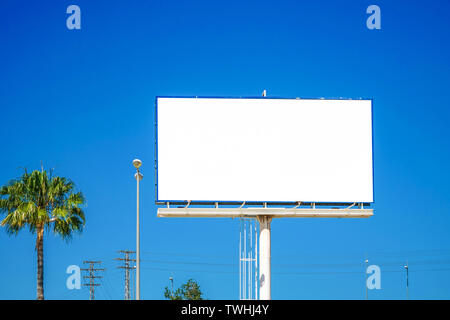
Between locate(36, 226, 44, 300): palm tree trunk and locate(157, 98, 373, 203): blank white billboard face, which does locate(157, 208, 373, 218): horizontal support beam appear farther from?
locate(36, 226, 44, 300): palm tree trunk

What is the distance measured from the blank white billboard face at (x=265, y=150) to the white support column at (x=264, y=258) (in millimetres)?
1207

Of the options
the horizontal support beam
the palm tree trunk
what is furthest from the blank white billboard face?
the palm tree trunk

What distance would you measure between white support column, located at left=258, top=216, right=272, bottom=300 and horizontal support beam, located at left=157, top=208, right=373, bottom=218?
1.88 feet

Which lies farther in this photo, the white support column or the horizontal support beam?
the white support column

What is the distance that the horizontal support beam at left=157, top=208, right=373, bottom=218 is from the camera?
3541cm

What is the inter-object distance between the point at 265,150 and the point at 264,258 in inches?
200

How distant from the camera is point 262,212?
35.9m

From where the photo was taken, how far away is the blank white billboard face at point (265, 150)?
118ft

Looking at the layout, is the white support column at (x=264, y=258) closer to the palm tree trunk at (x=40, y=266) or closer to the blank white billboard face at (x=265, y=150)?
the blank white billboard face at (x=265, y=150)

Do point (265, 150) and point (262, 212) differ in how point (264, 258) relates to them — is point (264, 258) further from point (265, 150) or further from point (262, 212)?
point (265, 150)
